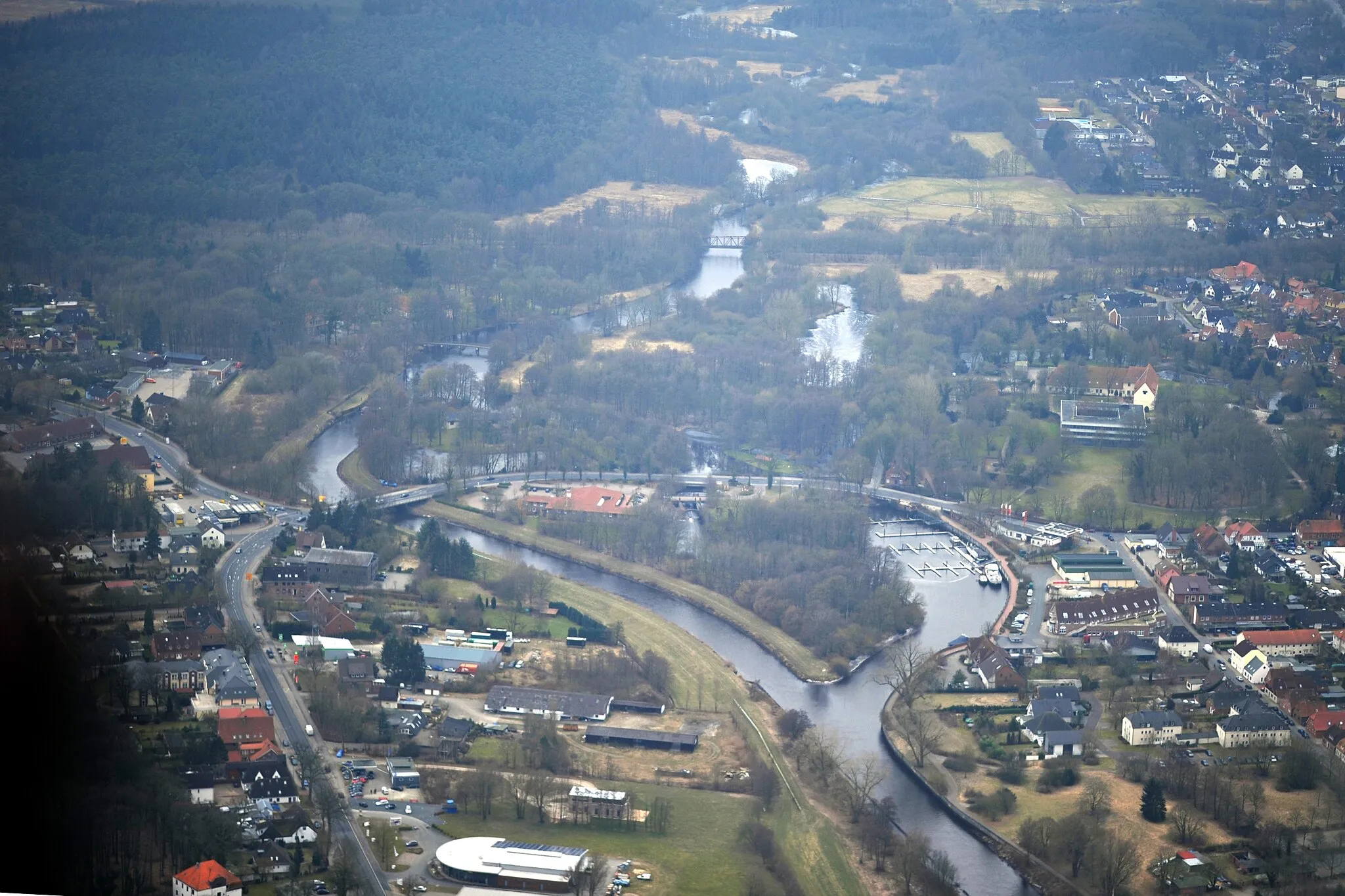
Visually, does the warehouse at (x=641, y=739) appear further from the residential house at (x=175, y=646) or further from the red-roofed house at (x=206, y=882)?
the red-roofed house at (x=206, y=882)

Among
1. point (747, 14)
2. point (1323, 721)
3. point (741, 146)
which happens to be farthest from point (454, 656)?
point (747, 14)

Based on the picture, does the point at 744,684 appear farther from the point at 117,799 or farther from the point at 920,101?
the point at 920,101

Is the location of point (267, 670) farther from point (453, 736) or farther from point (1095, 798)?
point (1095, 798)

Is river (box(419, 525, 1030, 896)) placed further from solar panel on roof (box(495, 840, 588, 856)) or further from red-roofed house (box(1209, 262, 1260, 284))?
red-roofed house (box(1209, 262, 1260, 284))

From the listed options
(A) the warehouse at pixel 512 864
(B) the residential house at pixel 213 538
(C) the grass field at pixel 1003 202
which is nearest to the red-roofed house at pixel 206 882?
(A) the warehouse at pixel 512 864

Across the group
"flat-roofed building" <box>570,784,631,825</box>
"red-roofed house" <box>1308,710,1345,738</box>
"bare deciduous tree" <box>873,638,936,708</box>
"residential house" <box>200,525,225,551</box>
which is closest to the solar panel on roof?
"flat-roofed building" <box>570,784,631,825</box>
